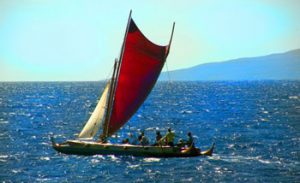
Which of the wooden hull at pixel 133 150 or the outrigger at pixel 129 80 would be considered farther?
the outrigger at pixel 129 80

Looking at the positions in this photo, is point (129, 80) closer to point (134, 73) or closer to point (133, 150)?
point (134, 73)

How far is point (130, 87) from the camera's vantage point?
169 feet

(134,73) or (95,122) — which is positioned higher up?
(134,73)

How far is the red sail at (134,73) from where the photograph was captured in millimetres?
51438

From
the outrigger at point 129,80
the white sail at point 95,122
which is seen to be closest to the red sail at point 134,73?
the outrigger at point 129,80

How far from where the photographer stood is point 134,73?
5159 centimetres

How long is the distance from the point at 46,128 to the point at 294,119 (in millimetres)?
35398

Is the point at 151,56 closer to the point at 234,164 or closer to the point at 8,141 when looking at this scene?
the point at 234,164

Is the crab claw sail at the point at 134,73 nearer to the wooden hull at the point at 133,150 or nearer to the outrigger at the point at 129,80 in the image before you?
the outrigger at the point at 129,80

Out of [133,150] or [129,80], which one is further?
[129,80]

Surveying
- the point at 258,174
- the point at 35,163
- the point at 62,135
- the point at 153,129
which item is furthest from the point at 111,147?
the point at 153,129

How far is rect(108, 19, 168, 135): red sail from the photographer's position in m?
51.4

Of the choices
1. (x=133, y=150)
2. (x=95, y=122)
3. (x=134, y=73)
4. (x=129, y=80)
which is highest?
(x=134, y=73)

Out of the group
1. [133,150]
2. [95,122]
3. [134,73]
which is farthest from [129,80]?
[133,150]
